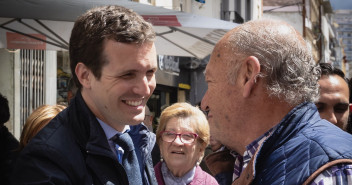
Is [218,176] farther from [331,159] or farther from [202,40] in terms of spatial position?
[202,40]

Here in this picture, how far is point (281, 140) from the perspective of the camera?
5.94 feet

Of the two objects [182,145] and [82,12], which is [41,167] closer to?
[182,145]

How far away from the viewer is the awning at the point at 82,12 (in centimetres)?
487

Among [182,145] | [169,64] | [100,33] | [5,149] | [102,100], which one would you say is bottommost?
[169,64]

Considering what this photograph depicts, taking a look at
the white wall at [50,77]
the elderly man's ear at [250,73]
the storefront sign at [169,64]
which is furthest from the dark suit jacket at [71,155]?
the storefront sign at [169,64]

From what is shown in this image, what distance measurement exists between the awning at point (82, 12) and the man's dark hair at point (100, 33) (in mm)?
2770

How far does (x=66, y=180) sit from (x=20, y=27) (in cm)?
405

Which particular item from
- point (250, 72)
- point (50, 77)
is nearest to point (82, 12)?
point (250, 72)

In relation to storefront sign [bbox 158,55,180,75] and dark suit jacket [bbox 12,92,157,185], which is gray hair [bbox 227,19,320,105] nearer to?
dark suit jacket [bbox 12,92,157,185]

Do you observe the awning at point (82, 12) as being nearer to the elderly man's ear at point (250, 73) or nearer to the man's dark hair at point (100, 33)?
the man's dark hair at point (100, 33)

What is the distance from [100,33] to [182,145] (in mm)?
2145

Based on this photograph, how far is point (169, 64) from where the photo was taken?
55.2 ft

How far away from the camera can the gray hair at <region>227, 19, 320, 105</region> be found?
190 centimetres

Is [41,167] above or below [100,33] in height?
below
